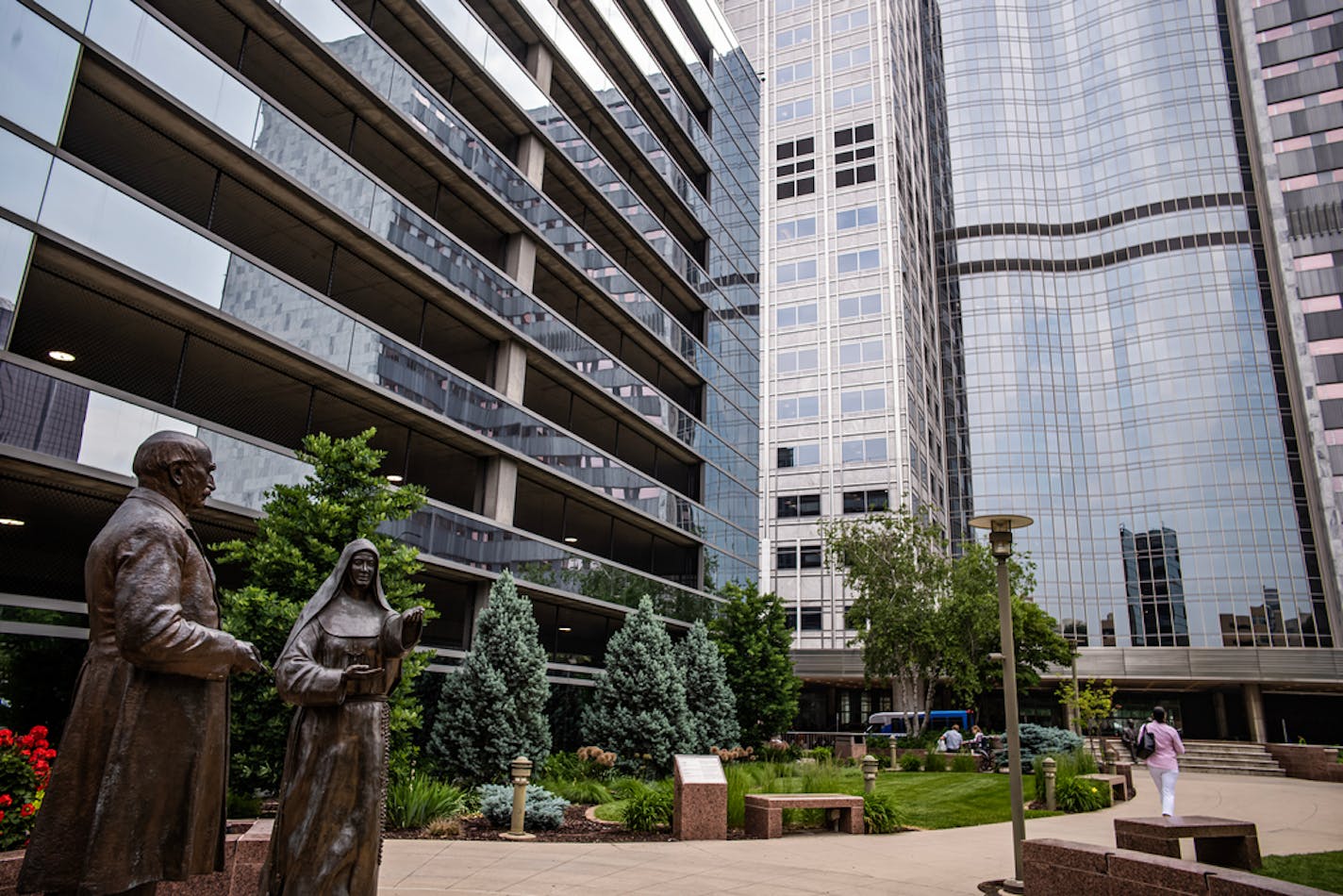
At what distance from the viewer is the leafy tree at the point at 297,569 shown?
46.9ft

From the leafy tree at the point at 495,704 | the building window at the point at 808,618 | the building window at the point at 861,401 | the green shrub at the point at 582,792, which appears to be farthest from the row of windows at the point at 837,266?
the green shrub at the point at 582,792

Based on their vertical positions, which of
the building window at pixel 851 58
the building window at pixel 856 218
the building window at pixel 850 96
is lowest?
the building window at pixel 856 218

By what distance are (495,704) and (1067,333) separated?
3082 inches

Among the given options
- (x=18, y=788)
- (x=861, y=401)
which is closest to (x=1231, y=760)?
(x=861, y=401)

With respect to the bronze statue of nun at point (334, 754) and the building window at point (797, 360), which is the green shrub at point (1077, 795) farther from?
the building window at point (797, 360)

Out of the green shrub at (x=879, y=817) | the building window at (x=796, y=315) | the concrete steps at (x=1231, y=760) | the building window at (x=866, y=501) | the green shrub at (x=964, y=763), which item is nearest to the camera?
the green shrub at (x=879, y=817)

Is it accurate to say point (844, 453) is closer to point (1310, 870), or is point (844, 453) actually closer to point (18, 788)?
point (1310, 870)

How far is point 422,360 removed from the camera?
23.7 metres

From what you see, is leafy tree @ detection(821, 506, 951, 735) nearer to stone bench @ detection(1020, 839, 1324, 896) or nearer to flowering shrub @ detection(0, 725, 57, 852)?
stone bench @ detection(1020, 839, 1324, 896)

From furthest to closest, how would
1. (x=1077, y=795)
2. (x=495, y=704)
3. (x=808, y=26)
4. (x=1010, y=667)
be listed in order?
1. (x=808, y=26)
2. (x=495, y=704)
3. (x=1077, y=795)
4. (x=1010, y=667)

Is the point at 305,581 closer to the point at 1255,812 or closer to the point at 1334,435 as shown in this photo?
the point at 1255,812

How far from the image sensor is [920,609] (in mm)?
40188

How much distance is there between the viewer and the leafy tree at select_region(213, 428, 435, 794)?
14305 millimetres

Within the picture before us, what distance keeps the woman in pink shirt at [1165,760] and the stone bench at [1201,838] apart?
3298 mm
